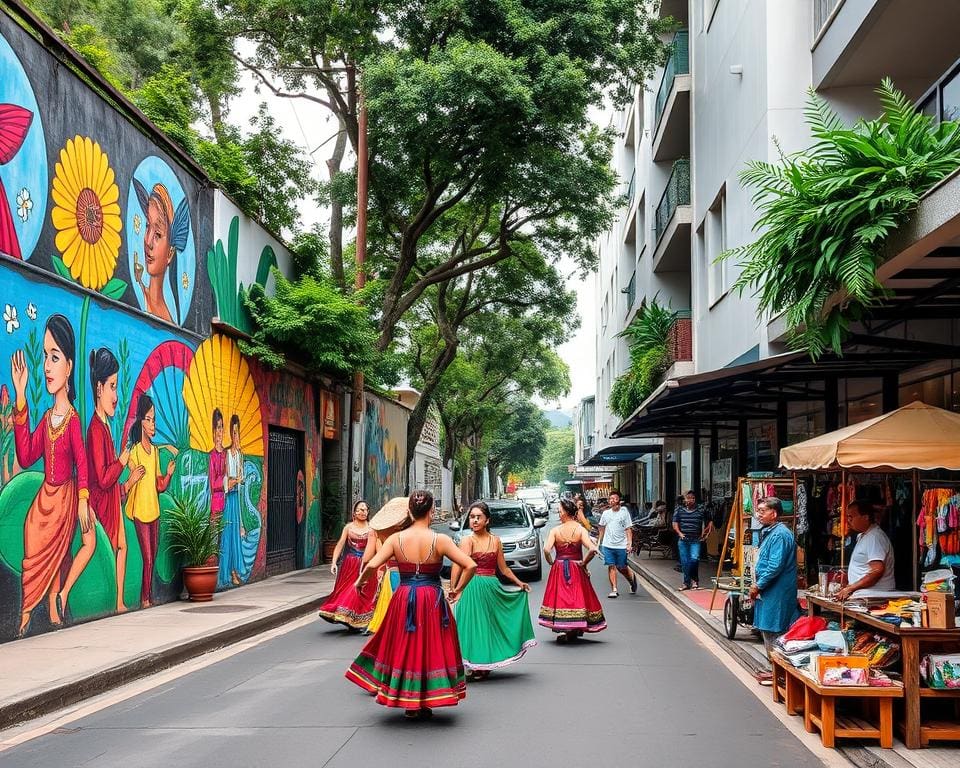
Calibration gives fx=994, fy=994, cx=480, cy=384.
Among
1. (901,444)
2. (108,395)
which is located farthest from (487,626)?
(108,395)

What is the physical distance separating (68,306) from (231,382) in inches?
214

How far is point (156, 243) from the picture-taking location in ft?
Answer: 47.6

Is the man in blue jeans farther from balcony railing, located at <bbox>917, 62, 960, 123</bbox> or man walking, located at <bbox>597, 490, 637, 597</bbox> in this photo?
balcony railing, located at <bbox>917, 62, 960, 123</bbox>

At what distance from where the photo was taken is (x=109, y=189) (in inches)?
514

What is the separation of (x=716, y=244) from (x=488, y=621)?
13.5m

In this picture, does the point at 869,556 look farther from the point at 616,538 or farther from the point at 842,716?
the point at 616,538

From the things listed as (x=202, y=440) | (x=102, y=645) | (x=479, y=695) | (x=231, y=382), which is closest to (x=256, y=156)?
(x=231, y=382)

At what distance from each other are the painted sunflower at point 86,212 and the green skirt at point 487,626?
6337 millimetres

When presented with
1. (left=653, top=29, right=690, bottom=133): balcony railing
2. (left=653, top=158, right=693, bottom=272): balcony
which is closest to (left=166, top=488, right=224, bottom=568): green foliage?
(left=653, top=158, right=693, bottom=272): balcony

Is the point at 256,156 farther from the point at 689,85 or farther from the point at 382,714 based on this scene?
the point at 382,714

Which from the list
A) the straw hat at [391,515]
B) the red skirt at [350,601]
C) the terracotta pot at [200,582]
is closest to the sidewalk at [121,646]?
the terracotta pot at [200,582]

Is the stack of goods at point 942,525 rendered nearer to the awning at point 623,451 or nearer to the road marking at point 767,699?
the road marking at point 767,699

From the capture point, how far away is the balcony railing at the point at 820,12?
15.6 metres

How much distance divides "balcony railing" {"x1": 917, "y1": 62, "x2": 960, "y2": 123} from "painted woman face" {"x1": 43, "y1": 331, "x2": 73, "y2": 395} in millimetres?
9622
